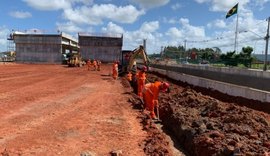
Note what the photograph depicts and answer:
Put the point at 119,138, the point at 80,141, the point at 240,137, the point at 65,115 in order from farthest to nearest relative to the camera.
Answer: the point at 65,115 < the point at 119,138 < the point at 80,141 < the point at 240,137

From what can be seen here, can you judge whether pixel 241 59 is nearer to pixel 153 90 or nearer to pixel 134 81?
pixel 134 81

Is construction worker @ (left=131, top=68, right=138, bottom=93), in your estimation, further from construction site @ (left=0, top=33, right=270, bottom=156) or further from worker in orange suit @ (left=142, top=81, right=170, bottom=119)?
worker in orange suit @ (left=142, top=81, right=170, bottom=119)

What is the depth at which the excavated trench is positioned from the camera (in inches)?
313

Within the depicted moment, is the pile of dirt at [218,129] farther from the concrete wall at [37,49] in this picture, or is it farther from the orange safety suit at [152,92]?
the concrete wall at [37,49]

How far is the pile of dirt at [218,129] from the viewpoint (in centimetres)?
789

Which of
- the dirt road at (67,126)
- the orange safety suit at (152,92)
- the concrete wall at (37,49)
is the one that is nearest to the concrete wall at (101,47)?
the concrete wall at (37,49)

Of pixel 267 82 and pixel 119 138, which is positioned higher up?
pixel 267 82

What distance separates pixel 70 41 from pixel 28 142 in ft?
298

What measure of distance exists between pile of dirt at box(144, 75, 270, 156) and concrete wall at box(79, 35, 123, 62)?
61.7m

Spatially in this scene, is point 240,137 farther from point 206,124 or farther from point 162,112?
point 162,112

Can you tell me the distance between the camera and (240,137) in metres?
8.59

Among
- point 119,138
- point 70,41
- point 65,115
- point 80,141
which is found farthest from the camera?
point 70,41

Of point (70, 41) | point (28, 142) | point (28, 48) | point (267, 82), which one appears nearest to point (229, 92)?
point (267, 82)

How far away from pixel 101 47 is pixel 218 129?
66836 mm
